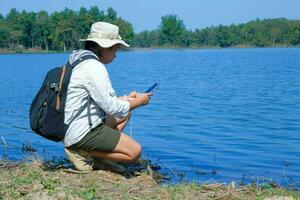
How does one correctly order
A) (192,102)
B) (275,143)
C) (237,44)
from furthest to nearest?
(237,44) → (192,102) → (275,143)

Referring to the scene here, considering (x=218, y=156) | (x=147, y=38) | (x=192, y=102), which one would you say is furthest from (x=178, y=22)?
(x=218, y=156)

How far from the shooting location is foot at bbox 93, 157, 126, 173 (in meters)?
6.20

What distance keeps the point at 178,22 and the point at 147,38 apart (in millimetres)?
10728

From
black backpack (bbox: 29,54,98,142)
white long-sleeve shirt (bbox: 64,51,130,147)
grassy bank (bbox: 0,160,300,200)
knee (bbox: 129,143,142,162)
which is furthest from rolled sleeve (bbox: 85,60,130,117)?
grassy bank (bbox: 0,160,300,200)

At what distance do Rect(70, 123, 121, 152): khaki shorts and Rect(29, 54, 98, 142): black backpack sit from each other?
0.24m

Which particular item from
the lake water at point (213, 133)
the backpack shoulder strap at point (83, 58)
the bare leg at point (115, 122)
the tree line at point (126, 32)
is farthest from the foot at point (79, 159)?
the tree line at point (126, 32)

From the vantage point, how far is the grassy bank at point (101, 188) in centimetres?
507

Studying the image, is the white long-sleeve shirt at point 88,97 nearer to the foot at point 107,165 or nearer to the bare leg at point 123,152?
the bare leg at point 123,152

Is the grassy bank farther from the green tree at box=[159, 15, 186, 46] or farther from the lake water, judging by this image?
the green tree at box=[159, 15, 186, 46]

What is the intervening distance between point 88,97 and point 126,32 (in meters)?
112

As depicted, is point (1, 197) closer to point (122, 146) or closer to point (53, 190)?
point (53, 190)

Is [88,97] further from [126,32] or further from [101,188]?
[126,32]

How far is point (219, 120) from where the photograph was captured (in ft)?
45.7

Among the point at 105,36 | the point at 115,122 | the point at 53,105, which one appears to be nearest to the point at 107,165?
the point at 115,122
